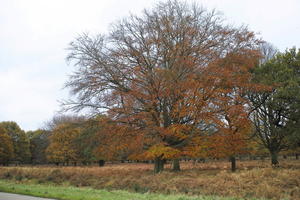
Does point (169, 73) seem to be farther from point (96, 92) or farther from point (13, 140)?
point (13, 140)

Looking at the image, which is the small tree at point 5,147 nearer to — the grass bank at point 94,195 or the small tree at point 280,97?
the grass bank at point 94,195

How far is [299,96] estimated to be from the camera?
81.5 feet

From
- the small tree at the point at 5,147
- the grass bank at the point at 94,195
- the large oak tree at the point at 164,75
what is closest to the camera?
the grass bank at the point at 94,195

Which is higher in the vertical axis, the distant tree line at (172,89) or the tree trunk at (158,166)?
the distant tree line at (172,89)

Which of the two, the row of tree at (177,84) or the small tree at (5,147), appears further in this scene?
the small tree at (5,147)

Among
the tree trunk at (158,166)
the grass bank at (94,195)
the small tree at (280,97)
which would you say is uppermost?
the small tree at (280,97)

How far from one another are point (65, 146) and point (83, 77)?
39699 mm

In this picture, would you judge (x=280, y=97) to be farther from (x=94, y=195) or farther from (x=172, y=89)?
(x=94, y=195)

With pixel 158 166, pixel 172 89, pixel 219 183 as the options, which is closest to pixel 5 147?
pixel 158 166

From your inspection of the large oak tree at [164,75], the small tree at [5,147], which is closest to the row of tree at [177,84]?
the large oak tree at [164,75]

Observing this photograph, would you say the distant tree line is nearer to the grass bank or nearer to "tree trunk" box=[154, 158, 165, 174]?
"tree trunk" box=[154, 158, 165, 174]

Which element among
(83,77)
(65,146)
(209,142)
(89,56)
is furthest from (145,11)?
(65,146)

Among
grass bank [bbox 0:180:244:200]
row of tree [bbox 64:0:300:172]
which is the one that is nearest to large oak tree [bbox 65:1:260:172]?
row of tree [bbox 64:0:300:172]

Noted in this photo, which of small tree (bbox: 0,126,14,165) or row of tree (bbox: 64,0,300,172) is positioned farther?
small tree (bbox: 0,126,14,165)
